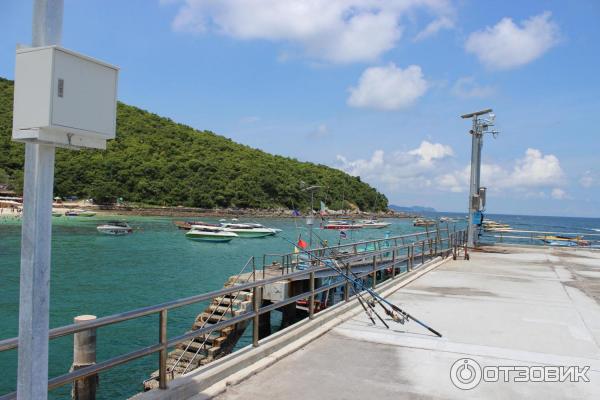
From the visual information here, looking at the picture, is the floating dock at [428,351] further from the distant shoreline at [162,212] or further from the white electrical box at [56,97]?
the distant shoreline at [162,212]

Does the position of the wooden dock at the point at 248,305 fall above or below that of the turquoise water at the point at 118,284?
above

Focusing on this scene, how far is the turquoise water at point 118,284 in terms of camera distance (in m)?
14.7

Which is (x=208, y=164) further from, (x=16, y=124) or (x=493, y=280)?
(x=16, y=124)

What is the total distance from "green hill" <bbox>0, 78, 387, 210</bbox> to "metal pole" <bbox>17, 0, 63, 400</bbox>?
332ft

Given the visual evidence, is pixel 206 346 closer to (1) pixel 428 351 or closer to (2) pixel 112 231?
(1) pixel 428 351

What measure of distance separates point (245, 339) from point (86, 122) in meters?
16.3

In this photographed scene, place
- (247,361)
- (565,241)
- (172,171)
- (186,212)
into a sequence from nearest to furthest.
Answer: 1. (247,361)
2. (565,241)
3. (186,212)
4. (172,171)

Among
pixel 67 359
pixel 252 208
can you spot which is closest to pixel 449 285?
pixel 67 359

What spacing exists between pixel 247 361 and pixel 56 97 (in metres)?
4.21

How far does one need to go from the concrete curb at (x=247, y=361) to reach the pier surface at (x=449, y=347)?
0.35 feet

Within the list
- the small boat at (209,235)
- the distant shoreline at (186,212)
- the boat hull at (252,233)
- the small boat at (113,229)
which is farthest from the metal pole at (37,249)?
the distant shoreline at (186,212)

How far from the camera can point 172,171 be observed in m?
140

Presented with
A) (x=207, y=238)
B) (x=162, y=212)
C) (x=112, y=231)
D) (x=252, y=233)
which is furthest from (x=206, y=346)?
(x=162, y=212)

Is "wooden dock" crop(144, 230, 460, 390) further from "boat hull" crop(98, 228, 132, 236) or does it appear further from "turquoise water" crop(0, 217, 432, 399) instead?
"boat hull" crop(98, 228, 132, 236)
